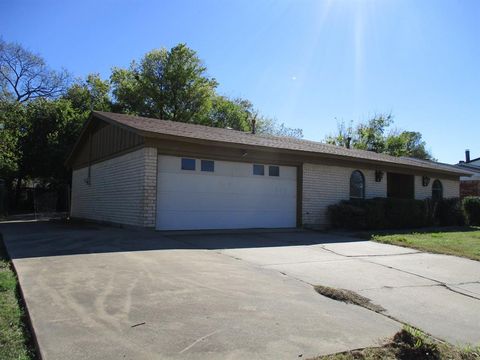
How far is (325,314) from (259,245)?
229 inches

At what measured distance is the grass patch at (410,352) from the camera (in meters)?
3.62

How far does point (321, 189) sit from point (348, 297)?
10.8m

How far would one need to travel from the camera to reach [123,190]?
14.0m

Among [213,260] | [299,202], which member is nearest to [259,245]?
[213,260]

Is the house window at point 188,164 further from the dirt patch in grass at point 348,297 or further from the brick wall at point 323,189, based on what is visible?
the dirt patch in grass at point 348,297

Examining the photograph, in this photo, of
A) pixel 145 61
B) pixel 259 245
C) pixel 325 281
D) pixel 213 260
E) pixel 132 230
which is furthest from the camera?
pixel 145 61

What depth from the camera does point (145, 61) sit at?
40812 millimetres

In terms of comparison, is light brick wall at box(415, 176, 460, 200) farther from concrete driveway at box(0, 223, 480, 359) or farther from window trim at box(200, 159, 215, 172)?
window trim at box(200, 159, 215, 172)

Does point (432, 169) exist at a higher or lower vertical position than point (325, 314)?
higher

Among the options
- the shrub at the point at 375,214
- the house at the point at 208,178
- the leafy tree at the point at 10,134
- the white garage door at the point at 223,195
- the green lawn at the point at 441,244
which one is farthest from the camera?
the leafy tree at the point at 10,134

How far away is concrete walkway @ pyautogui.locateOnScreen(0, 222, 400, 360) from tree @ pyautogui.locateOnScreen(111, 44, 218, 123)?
31.3 meters

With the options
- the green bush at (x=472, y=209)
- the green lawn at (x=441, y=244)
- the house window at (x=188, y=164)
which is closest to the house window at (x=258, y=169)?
the house window at (x=188, y=164)

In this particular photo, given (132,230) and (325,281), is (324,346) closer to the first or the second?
(325,281)

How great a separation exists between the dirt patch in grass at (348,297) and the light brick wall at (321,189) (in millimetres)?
9651
